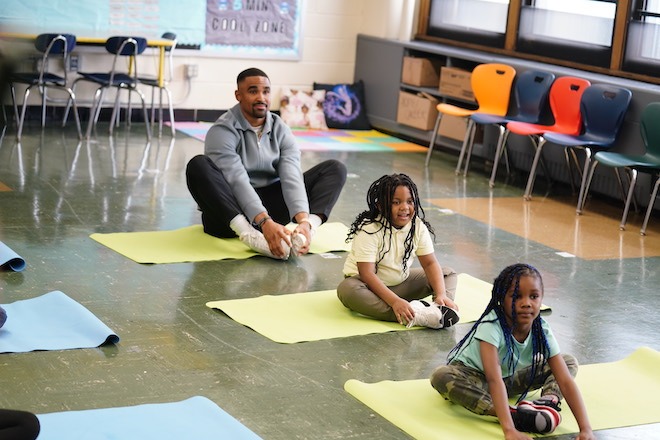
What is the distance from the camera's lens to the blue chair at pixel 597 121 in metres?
6.27

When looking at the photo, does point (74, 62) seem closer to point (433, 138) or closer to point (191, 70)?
point (191, 70)

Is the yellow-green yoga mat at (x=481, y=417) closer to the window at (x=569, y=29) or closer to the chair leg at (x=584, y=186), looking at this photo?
the chair leg at (x=584, y=186)

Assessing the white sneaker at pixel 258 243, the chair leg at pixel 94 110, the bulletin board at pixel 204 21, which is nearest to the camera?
the white sneaker at pixel 258 243

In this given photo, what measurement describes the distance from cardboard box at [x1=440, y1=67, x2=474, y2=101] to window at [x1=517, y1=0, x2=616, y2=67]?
1.82ft

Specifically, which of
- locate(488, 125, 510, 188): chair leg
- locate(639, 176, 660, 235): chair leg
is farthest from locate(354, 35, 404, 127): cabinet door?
locate(639, 176, 660, 235): chair leg

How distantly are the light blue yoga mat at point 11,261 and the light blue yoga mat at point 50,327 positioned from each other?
0.48 metres

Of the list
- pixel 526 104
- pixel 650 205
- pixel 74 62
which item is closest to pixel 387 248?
pixel 650 205

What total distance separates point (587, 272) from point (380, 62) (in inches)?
192

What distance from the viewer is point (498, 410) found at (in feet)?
8.42

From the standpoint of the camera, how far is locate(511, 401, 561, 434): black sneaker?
2.63 meters

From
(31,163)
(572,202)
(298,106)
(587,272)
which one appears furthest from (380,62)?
(587,272)

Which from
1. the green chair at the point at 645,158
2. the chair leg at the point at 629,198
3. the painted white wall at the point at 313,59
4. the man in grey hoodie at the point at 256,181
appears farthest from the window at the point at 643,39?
the man in grey hoodie at the point at 256,181

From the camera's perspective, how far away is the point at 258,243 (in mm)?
4469

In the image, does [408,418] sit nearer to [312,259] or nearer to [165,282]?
[165,282]
